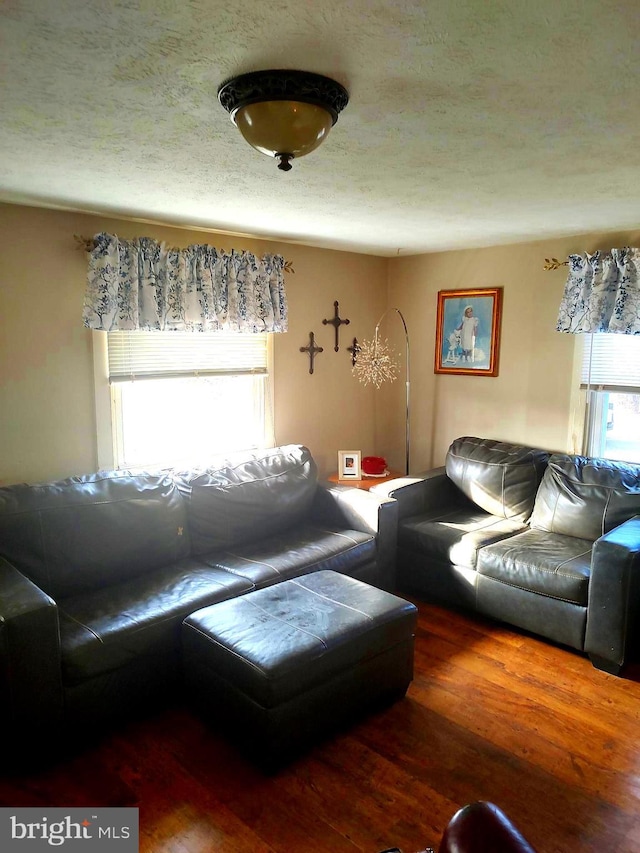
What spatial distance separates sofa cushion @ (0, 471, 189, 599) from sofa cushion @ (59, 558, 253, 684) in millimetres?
84

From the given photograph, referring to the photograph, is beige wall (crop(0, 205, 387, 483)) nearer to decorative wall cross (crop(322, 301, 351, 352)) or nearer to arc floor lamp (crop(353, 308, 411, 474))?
decorative wall cross (crop(322, 301, 351, 352))

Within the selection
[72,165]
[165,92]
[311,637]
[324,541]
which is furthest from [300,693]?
[72,165]

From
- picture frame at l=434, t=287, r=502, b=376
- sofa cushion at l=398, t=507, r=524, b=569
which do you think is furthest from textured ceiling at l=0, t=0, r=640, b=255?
sofa cushion at l=398, t=507, r=524, b=569

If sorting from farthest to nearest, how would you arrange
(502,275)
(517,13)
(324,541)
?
(502,275)
(324,541)
(517,13)

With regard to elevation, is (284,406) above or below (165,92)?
below

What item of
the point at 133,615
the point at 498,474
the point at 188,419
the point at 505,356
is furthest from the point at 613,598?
the point at 188,419

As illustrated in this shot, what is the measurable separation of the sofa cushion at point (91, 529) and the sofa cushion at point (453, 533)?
55.6 inches

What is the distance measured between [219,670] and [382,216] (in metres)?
2.36

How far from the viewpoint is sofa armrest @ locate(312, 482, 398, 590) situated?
3594 mm

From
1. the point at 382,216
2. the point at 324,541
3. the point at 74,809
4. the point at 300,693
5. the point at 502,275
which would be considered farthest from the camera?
the point at 502,275

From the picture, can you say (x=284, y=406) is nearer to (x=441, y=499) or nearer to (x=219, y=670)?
(x=441, y=499)

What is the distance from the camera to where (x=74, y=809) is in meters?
2.01

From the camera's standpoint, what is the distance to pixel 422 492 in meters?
4.05

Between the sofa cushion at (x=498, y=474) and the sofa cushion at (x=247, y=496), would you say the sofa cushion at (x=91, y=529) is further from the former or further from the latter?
the sofa cushion at (x=498, y=474)
